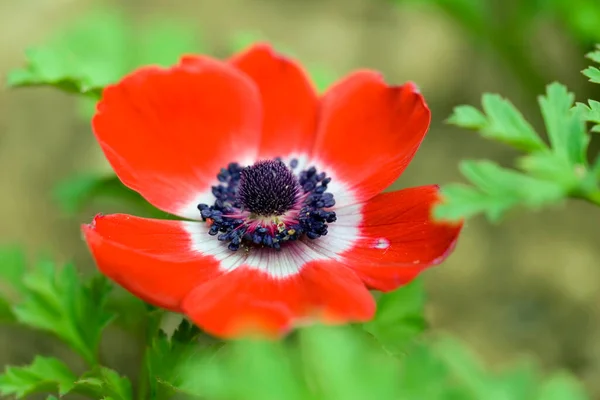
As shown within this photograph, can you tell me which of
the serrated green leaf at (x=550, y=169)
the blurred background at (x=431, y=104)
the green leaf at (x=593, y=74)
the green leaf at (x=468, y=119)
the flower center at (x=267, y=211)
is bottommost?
the blurred background at (x=431, y=104)

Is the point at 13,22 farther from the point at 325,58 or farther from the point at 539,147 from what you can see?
the point at 539,147

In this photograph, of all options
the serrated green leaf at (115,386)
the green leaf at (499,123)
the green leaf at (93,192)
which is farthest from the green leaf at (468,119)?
the green leaf at (93,192)

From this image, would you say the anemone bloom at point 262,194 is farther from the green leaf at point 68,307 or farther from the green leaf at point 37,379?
the green leaf at point 37,379

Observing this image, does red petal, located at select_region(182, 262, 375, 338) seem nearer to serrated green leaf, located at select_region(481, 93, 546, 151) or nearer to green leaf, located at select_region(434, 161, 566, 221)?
green leaf, located at select_region(434, 161, 566, 221)

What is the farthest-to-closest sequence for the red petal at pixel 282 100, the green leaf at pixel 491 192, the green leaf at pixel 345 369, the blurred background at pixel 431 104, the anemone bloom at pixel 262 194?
1. the blurred background at pixel 431 104
2. the red petal at pixel 282 100
3. the anemone bloom at pixel 262 194
4. the green leaf at pixel 491 192
5. the green leaf at pixel 345 369

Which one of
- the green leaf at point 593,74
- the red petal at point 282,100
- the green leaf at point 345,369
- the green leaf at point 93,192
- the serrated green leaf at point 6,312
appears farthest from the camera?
the green leaf at point 93,192

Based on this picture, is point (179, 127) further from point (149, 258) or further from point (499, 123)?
point (499, 123)
